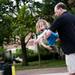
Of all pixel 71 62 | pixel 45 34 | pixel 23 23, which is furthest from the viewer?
pixel 23 23

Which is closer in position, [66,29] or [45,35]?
[45,35]

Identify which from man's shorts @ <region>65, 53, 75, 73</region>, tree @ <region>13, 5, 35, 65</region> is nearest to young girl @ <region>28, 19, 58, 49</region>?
man's shorts @ <region>65, 53, 75, 73</region>

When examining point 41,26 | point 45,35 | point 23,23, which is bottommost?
point 45,35

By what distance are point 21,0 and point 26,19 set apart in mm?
3974

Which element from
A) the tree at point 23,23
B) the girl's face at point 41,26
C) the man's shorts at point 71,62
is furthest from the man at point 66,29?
the tree at point 23,23

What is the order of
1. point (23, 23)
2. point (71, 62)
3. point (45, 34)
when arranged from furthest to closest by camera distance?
point (23, 23), point (71, 62), point (45, 34)

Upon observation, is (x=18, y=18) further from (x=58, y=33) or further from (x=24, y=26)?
(x=58, y=33)

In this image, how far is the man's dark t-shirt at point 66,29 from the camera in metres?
5.19

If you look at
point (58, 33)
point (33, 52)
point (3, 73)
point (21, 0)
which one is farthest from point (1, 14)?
point (58, 33)

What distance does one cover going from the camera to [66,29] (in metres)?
5.26

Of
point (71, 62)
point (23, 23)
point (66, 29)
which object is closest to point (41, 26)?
point (66, 29)

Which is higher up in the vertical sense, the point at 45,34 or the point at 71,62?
the point at 45,34

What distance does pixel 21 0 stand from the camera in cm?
3741

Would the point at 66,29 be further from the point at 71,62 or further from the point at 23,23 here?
the point at 23,23
